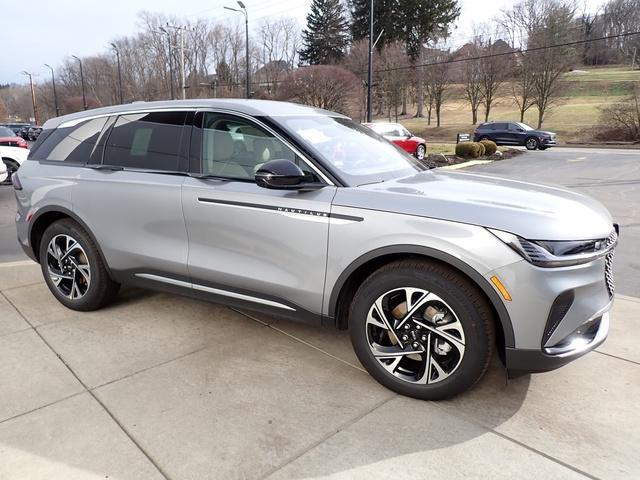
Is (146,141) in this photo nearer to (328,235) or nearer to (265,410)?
(328,235)

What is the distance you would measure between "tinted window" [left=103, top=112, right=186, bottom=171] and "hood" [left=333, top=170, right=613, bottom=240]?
1.42 metres

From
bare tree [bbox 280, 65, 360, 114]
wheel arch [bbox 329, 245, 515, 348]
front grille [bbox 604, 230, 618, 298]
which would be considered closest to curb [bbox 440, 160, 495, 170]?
front grille [bbox 604, 230, 618, 298]

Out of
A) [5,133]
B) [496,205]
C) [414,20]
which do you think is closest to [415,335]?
[496,205]

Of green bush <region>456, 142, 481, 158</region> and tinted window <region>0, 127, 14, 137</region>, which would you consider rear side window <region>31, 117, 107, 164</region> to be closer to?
tinted window <region>0, 127, 14, 137</region>

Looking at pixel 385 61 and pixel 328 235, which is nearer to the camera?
pixel 328 235

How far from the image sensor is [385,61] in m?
51.6

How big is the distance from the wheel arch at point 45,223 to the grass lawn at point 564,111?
36.4m

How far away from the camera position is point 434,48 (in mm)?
56812

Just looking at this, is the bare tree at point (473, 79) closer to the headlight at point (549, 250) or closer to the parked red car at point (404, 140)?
the parked red car at point (404, 140)

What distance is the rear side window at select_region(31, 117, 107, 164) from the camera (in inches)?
158

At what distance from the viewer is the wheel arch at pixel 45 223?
155 inches

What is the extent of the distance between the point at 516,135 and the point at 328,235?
29499mm

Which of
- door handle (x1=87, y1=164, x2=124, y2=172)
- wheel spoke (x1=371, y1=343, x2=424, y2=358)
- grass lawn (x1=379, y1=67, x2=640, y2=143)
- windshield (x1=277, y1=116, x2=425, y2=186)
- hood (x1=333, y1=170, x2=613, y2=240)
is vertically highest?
grass lawn (x1=379, y1=67, x2=640, y2=143)

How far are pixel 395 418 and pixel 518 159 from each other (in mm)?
A: 22426
